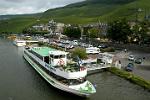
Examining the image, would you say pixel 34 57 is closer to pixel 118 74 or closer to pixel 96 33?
pixel 118 74

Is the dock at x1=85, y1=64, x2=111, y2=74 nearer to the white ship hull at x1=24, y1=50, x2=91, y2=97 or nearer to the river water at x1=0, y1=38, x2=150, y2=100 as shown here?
the river water at x1=0, y1=38, x2=150, y2=100

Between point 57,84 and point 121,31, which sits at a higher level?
point 121,31

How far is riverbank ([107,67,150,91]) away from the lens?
49594mm

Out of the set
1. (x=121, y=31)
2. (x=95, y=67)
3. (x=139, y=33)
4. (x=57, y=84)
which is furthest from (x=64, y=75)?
(x=139, y=33)

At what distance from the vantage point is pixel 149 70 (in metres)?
62.6

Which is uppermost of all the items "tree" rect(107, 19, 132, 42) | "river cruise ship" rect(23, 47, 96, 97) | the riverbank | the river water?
"tree" rect(107, 19, 132, 42)

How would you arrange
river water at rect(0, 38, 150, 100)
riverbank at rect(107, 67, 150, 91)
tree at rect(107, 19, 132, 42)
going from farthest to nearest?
tree at rect(107, 19, 132, 42)
riverbank at rect(107, 67, 150, 91)
river water at rect(0, 38, 150, 100)

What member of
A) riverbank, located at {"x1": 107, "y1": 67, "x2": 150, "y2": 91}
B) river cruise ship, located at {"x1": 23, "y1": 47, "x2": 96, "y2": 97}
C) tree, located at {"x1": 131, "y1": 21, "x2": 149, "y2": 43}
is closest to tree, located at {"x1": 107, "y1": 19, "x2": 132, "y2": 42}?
tree, located at {"x1": 131, "y1": 21, "x2": 149, "y2": 43}

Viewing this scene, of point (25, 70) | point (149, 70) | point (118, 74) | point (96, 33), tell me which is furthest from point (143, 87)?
point (96, 33)

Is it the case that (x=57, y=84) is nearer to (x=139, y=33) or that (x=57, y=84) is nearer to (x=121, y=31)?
(x=121, y=31)

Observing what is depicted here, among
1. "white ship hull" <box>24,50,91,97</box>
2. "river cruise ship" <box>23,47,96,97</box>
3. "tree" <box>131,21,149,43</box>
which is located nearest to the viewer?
"white ship hull" <box>24,50,91,97</box>

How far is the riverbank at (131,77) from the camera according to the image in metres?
49.6

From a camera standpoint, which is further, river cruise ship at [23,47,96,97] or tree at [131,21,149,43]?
tree at [131,21,149,43]

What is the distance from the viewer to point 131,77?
54.2m
